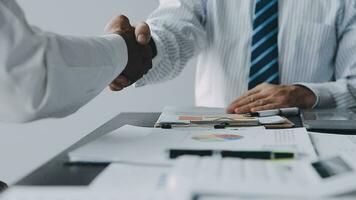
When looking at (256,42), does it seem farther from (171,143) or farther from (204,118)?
(171,143)

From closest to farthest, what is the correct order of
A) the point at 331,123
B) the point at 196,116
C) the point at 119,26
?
the point at 331,123 < the point at 196,116 < the point at 119,26

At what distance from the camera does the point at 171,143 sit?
708 millimetres

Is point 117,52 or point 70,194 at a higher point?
point 117,52

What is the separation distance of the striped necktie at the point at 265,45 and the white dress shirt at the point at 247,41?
32 mm

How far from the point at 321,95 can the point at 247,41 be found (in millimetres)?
306

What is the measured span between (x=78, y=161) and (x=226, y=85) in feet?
3.04

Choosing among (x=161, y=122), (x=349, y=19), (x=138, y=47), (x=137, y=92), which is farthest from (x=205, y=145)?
(x=137, y=92)

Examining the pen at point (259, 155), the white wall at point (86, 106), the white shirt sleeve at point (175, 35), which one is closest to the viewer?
the pen at point (259, 155)

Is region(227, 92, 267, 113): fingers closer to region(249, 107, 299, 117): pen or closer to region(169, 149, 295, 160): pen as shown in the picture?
region(249, 107, 299, 117): pen

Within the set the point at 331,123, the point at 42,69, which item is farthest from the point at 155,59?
the point at 42,69

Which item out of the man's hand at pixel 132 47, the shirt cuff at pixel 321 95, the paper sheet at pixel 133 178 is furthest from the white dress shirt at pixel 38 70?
the shirt cuff at pixel 321 95

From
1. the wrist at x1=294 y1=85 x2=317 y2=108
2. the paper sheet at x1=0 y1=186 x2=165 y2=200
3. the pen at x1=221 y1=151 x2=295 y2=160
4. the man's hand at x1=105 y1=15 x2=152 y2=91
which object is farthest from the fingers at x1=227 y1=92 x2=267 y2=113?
the paper sheet at x1=0 y1=186 x2=165 y2=200

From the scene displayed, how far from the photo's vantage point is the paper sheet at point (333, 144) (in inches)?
26.6

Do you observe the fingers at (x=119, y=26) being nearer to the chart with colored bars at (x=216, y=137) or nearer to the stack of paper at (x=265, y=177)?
the chart with colored bars at (x=216, y=137)
